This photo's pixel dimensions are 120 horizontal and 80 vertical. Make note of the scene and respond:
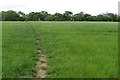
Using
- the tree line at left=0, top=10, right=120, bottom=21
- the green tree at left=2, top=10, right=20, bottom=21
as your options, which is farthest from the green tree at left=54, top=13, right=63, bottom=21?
the green tree at left=2, top=10, right=20, bottom=21

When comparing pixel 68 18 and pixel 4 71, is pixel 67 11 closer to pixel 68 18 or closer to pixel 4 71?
pixel 68 18

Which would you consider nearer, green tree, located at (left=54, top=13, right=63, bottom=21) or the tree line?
the tree line

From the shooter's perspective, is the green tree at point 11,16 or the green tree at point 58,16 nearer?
the green tree at point 11,16

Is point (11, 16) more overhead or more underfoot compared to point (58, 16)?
more underfoot

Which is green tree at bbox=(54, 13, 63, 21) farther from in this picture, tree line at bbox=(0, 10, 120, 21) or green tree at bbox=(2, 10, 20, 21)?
green tree at bbox=(2, 10, 20, 21)

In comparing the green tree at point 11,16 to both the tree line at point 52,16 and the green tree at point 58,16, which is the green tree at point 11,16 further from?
the green tree at point 58,16

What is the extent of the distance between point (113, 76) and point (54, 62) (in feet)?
7.10

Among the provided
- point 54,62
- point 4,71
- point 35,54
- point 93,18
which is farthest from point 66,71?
point 93,18

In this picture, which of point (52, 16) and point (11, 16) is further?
point (52, 16)

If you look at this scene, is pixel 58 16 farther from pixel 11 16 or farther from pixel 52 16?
pixel 11 16

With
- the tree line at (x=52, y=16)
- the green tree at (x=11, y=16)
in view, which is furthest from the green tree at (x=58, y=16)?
the green tree at (x=11, y=16)

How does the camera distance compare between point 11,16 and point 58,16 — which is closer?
point 11,16

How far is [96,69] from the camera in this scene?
6.13m

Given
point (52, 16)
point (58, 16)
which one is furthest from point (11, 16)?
point (58, 16)
